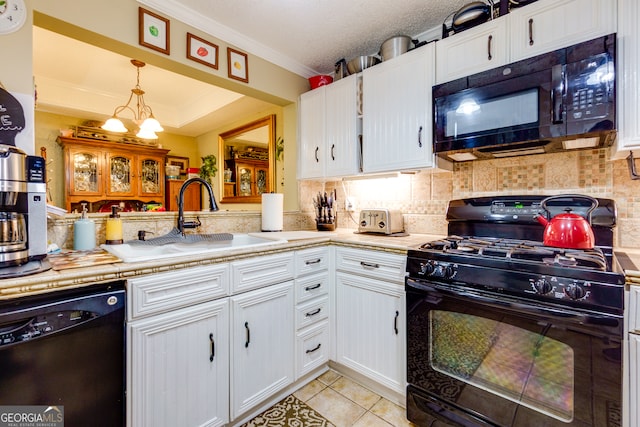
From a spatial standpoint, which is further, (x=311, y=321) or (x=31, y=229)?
(x=311, y=321)

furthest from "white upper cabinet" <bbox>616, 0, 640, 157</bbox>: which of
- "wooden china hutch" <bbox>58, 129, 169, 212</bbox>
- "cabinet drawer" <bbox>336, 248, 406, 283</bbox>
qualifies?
"wooden china hutch" <bbox>58, 129, 169, 212</bbox>

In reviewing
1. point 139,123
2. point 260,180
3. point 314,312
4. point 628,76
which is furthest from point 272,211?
point 139,123

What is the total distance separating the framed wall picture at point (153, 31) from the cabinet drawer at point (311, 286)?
161 cm

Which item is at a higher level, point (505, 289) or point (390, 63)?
point (390, 63)

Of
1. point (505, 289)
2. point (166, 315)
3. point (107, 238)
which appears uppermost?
point (107, 238)

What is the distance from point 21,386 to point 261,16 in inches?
83.8

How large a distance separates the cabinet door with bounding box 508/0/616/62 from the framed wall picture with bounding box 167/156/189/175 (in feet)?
15.4

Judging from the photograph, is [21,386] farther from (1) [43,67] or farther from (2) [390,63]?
(1) [43,67]

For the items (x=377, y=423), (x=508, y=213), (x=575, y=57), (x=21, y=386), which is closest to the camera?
(x=21, y=386)

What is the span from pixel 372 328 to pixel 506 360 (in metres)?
0.71

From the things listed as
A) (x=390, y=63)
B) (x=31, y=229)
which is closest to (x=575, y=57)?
(x=390, y=63)

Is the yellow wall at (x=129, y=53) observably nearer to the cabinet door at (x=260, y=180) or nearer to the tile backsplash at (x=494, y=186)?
the cabinet door at (x=260, y=180)

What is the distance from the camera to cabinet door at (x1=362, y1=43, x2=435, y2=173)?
179 cm

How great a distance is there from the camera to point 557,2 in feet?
4.51
